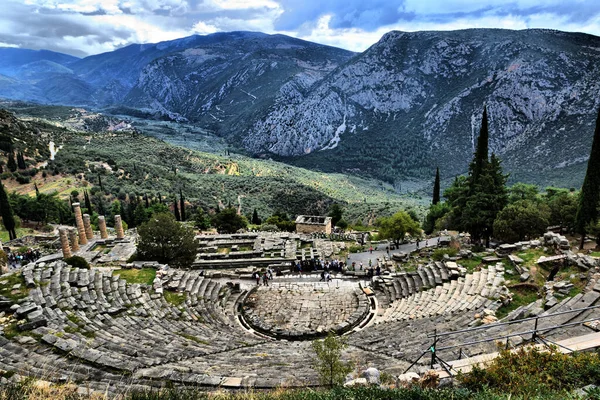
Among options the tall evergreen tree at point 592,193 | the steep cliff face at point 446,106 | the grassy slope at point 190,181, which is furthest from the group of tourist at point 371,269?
the steep cliff face at point 446,106

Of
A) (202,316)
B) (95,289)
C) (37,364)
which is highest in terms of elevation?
(37,364)

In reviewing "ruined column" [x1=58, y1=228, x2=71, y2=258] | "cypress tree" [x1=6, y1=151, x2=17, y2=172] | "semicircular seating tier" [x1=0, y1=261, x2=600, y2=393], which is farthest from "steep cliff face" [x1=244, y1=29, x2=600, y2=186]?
"ruined column" [x1=58, y1=228, x2=71, y2=258]

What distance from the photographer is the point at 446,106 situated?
137 m

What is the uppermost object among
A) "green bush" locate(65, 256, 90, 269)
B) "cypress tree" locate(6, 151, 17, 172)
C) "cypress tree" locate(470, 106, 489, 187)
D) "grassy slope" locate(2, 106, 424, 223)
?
"cypress tree" locate(470, 106, 489, 187)

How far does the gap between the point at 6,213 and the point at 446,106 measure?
138921mm

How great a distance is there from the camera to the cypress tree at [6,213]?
4144cm

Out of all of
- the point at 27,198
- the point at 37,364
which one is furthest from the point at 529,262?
the point at 27,198

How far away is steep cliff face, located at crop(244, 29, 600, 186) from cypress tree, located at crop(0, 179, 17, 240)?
375ft

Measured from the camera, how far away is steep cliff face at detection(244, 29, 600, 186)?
105625mm

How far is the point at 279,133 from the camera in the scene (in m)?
173

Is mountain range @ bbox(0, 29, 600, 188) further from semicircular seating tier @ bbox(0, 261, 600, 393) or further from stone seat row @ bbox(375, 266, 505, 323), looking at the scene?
semicircular seating tier @ bbox(0, 261, 600, 393)

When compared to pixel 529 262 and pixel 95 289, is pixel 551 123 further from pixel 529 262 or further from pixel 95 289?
pixel 95 289

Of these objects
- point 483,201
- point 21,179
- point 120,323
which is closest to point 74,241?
point 120,323

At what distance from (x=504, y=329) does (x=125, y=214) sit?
59.5 meters
